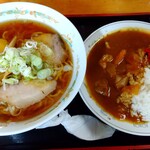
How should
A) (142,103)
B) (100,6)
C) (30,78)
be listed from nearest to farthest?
(30,78) < (142,103) < (100,6)

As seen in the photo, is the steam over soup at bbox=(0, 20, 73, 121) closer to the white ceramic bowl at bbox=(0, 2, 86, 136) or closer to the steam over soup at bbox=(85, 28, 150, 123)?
the white ceramic bowl at bbox=(0, 2, 86, 136)

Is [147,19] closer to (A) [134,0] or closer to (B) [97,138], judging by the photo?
(A) [134,0]

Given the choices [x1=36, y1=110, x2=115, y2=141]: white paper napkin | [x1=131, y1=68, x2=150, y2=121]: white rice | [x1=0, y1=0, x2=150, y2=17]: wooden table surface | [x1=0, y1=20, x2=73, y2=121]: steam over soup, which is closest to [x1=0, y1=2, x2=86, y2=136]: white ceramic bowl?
[x1=0, y1=20, x2=73, y2=121]: steam over soup

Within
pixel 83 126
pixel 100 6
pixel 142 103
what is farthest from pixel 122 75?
pixel 100 6

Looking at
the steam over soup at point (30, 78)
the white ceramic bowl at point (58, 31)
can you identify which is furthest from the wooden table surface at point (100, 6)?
the steam over soup at point (30, 78)

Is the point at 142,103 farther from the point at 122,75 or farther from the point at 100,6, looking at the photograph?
the point at 100,6

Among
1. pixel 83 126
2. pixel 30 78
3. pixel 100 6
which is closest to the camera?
pixel 30 78

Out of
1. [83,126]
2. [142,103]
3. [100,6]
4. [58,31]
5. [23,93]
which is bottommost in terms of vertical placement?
[83,126]

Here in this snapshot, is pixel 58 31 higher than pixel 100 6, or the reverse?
pixel 100 6
